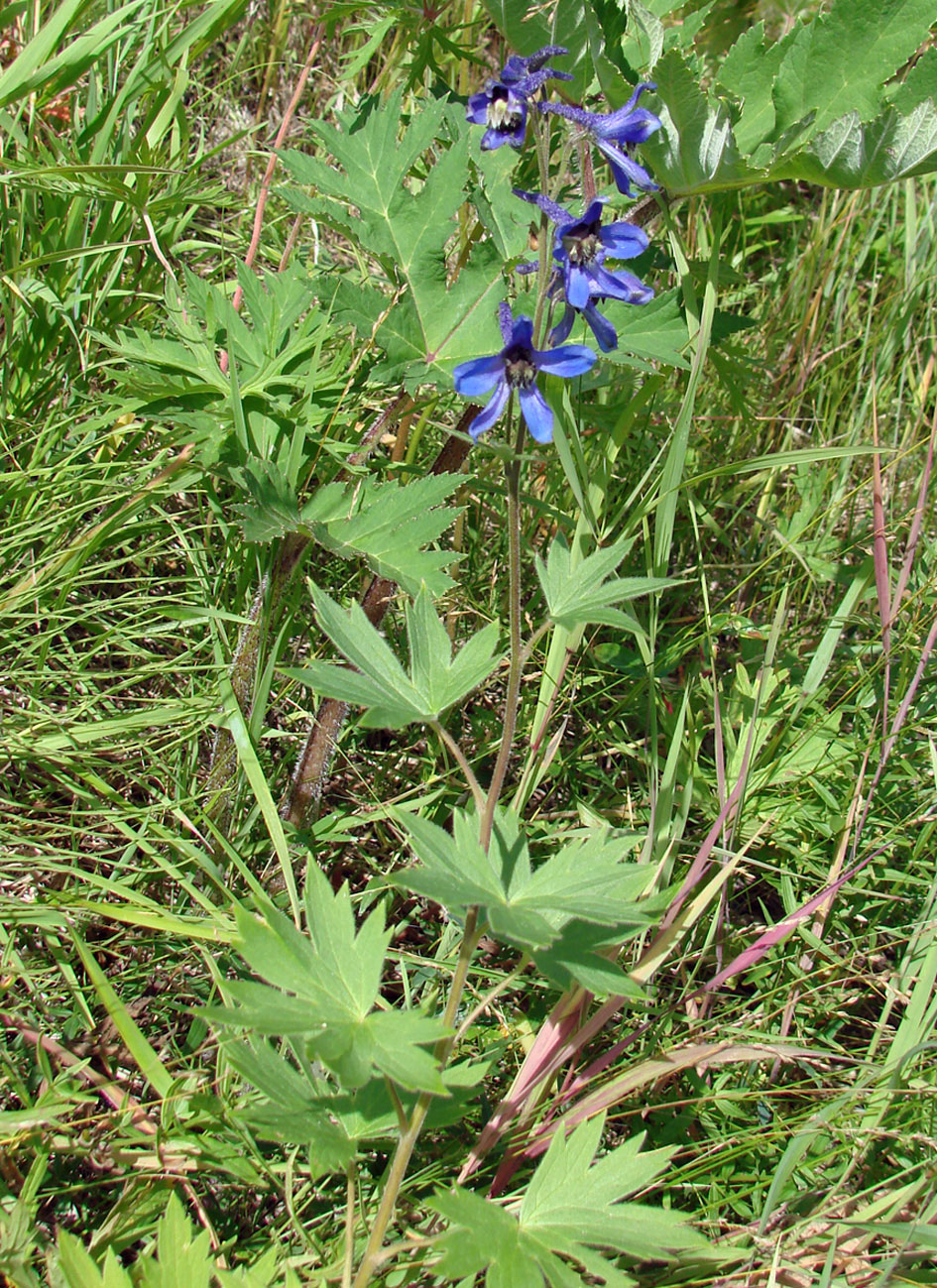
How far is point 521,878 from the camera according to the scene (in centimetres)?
161

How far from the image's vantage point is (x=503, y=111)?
5.34 feet

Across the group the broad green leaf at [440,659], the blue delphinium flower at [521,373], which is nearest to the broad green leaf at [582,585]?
the broad green leaf at [440,659]

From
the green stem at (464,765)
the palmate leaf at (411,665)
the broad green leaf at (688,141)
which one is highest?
the broad green leaf at (688,141)

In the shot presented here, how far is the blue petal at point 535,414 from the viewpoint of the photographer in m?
1.51

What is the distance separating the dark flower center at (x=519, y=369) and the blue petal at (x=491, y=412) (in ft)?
0.05

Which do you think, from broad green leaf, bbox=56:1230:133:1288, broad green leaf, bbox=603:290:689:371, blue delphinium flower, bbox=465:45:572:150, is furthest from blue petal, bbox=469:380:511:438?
broad green leaf, bbox=56:1230:133:1288

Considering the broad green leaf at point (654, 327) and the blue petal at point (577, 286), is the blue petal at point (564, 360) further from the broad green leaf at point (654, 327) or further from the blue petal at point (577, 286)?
the broad green leaf at point (654, 327)

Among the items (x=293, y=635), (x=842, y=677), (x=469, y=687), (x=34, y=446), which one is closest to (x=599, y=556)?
(x=469, y=687)

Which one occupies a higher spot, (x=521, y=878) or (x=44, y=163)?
(x=44, y=163)

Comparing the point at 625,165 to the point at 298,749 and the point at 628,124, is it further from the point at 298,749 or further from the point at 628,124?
the point at 298,749

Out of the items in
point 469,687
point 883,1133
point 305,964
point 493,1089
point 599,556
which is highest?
point 599,556

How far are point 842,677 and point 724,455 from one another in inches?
35.1

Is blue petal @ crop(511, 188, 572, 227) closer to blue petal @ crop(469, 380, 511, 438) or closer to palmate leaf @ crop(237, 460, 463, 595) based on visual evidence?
blue petal @ crop(469, 380, 511, 438)

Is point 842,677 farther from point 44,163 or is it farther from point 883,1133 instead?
point 44,163
